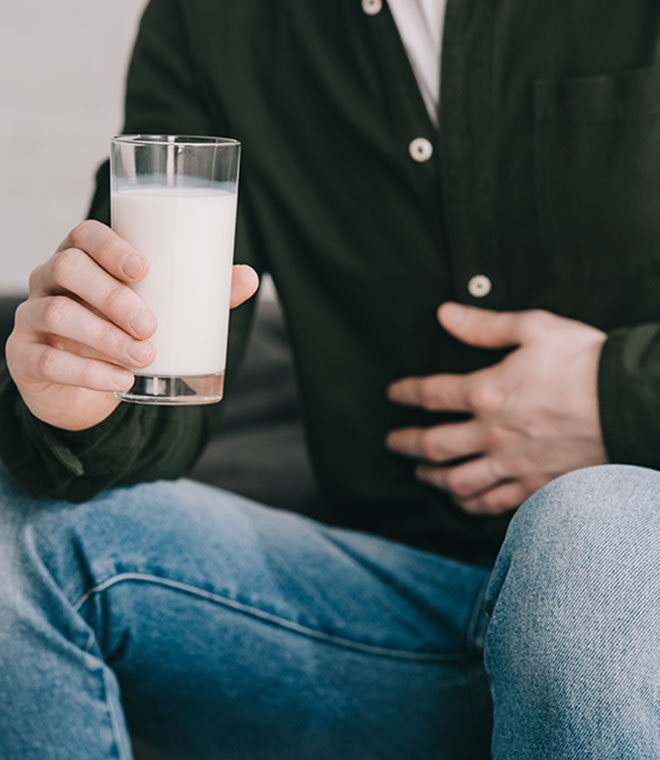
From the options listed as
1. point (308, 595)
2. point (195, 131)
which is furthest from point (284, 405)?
point (308, 595)

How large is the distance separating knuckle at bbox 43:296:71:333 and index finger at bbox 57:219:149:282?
0.04 meters

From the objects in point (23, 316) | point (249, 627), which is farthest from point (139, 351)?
point (249, 627)

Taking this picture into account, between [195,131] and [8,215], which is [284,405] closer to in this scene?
[195,131]

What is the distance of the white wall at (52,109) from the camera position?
241 cm

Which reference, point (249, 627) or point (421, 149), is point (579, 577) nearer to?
point (249, 627)

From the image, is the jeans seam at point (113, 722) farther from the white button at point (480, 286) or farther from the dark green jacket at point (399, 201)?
the white button at point (480, 286)

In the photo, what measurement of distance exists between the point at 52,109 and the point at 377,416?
166 cm

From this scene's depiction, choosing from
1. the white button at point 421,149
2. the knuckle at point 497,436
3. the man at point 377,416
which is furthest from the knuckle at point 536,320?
the white button at point 421,149

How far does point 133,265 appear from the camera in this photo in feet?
2.36

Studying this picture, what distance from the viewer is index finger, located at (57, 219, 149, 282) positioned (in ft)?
2.37

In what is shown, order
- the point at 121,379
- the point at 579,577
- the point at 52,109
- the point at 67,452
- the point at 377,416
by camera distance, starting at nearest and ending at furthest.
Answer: the point at 579,577 → the point at 121,379 → the point at 67,452 → the point at 377,416 → the point at 52,109

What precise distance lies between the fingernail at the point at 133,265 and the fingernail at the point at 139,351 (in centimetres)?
5

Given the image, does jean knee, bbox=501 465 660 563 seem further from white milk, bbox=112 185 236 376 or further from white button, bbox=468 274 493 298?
white button, bbox=468 274 493 298

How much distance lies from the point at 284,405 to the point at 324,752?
101 centimetres
